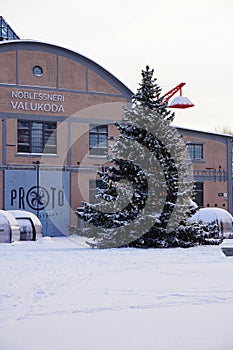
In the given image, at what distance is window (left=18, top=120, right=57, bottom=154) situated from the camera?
35.2m

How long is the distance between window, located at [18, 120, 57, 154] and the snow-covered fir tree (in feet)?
47.4

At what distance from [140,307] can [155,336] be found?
1848 millimetres

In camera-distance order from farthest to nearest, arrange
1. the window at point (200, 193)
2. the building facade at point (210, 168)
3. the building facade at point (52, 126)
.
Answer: the building facade at point (210, 168), the window at point (200, 193), the building facade at point (52, 126)

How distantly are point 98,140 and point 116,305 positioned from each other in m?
29.1

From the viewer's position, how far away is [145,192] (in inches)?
833

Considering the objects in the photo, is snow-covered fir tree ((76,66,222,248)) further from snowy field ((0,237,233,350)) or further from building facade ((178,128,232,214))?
building facade ((178,128,232,214))

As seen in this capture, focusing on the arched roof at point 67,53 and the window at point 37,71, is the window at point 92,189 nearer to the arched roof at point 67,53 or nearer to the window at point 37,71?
the arched roof at point 67,53

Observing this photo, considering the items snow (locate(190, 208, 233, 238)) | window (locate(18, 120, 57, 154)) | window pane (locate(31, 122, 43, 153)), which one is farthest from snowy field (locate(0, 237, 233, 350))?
Result: window pane (locate(31, 122, 43, 153))

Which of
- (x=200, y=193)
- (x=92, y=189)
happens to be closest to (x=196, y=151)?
(x=200, y=193)

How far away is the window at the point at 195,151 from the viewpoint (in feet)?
137

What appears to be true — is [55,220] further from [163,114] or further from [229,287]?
[229,287]

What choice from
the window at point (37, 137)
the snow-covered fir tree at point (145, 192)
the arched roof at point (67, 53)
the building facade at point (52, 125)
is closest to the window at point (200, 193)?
the building facade at point (52, 125)

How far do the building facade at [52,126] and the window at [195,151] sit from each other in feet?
20.2

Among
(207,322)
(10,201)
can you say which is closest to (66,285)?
(207,322)
